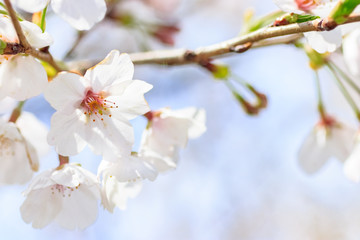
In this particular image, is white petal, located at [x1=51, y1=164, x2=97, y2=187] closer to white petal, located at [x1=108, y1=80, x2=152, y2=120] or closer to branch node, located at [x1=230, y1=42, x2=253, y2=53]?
white petal, located at [x1=108, y1=80, x2=152, y2=120]

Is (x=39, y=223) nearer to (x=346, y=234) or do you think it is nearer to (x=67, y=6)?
(x=67, y=6)

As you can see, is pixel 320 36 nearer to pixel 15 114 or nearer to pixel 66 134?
pixel 66 134

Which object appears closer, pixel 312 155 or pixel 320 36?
pixel 320 36

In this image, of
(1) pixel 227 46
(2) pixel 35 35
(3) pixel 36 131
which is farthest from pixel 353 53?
(3) pixel 36 131

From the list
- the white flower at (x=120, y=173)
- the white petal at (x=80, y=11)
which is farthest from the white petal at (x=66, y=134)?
the white petal at (x=80, y=11)

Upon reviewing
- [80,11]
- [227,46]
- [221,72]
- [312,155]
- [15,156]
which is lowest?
[312,155]

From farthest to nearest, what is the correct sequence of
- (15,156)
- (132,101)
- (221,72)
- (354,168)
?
(221,72) < (354,168) < (15,156) < (132,101)

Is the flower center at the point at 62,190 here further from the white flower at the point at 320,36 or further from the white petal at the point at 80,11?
the white flower at the point at 320,36
